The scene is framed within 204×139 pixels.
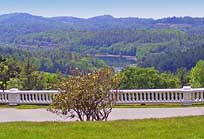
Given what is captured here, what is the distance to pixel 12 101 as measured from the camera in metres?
18.2

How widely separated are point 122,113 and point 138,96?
2109 mm

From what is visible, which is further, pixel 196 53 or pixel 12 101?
pixel 196 53

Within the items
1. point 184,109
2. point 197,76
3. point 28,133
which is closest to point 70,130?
point 28,133

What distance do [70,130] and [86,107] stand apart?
3058 millimetres

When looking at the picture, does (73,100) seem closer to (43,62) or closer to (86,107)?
(86,107)

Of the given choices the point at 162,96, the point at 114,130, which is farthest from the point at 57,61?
the point at 114,130

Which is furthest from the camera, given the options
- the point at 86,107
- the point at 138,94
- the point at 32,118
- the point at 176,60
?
the point at 176,60

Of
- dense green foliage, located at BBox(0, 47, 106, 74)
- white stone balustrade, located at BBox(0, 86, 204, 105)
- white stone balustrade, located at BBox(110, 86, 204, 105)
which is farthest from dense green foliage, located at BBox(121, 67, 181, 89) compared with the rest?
dense green foliage, located at BBox(0, 47, 106, 74)

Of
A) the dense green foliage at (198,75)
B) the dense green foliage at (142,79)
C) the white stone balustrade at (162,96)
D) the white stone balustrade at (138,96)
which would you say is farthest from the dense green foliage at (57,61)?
the white stone balustrade at (162,96)

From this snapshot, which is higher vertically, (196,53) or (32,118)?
(32,118)

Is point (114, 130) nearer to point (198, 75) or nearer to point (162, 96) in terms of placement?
point (162, 96)

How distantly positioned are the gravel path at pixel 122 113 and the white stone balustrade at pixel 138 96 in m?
0.79

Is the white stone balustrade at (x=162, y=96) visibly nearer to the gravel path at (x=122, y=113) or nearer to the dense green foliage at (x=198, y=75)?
the gravel path at (x=122, y=113)

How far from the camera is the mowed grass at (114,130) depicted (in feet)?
26.5
